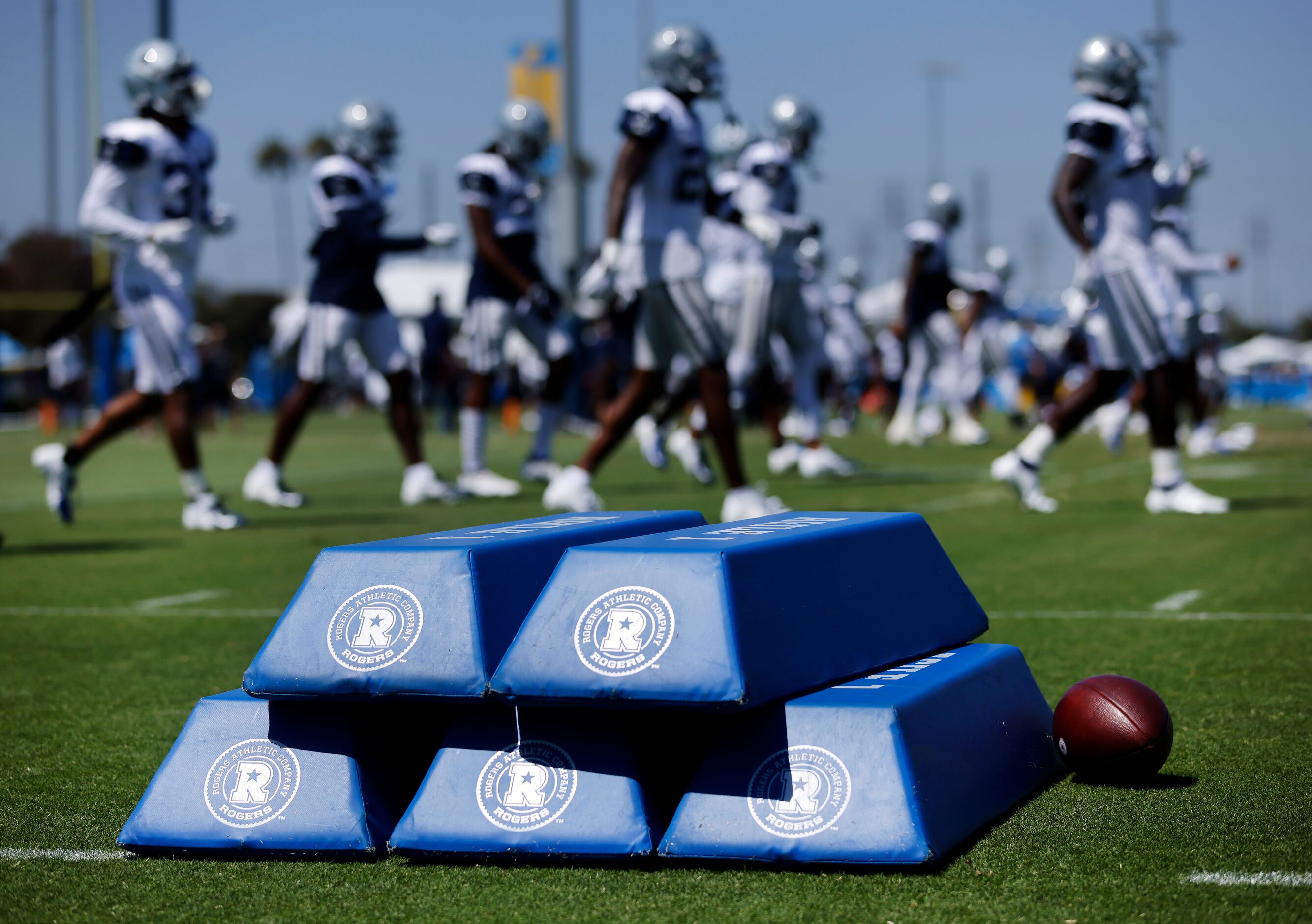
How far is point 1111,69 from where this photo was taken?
9.16 m

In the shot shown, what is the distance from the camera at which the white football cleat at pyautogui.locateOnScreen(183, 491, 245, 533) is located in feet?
30.1

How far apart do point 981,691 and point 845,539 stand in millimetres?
431

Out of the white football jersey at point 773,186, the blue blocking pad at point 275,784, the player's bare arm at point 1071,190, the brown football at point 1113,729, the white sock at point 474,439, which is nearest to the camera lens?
the blue blocking pad at point 275,784

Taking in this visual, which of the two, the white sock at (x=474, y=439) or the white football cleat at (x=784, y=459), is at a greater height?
the white sock at (x=474, y=439)

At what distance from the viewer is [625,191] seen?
331 inches

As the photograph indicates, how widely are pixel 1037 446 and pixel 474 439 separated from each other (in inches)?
163

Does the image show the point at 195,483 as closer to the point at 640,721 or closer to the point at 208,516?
the point at 208,516

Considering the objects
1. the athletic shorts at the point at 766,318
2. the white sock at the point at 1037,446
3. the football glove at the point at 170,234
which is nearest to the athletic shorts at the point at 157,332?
the football glove at the point at 170,234

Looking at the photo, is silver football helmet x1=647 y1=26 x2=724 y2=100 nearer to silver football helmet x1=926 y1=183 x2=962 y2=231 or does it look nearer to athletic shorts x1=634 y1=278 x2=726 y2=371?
athletic shorts x1=634 y1=278 x2=726 y2=371

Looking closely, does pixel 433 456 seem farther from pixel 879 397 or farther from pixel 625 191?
pixel 879 397

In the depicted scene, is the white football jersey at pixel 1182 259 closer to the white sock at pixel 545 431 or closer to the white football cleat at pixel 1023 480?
the white football cleat at pixel 1023 480

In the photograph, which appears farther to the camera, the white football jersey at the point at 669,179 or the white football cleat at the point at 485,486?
the white football cleat at the point at 485,486

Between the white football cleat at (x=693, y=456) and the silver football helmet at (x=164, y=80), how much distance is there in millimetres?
4666

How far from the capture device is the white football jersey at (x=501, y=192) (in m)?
11.1
